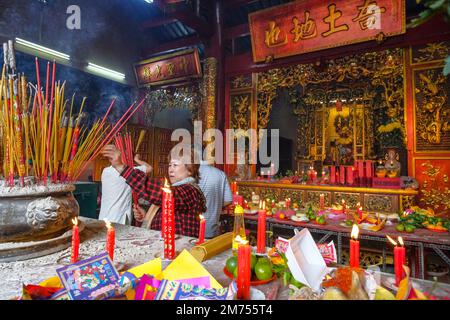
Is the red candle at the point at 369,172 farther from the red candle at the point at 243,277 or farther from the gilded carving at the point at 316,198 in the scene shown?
the red candle at the point at 243,277

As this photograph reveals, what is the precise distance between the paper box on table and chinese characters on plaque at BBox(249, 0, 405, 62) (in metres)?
3.79

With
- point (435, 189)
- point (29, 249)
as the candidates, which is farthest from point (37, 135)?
point (435, 189)

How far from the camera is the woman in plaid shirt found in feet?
4.99

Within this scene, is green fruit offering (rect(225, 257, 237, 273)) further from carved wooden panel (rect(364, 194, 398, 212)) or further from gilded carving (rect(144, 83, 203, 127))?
gilded carving (rect(144, 83, 203, 127))

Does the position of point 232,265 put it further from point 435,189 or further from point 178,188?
point 435,189

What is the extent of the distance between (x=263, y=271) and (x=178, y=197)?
32.9 inches

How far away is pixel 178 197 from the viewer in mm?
1643

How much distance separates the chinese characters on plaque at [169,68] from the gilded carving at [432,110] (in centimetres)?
385

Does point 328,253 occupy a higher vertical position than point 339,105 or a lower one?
lower
